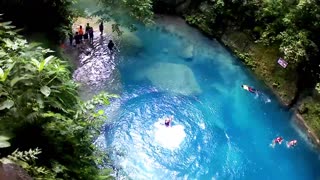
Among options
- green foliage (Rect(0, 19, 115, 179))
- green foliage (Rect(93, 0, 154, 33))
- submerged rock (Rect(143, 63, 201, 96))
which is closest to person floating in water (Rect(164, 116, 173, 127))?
submerged rock (Rect(143, 63, 201, 96))

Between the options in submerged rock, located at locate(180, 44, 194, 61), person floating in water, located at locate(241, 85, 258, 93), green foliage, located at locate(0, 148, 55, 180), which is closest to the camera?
green foliage, located at locate(0, 148, 55, 180)

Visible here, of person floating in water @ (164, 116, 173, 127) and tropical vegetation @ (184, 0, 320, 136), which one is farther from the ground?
tropical vegetation @ (184, 0, 320, 136)

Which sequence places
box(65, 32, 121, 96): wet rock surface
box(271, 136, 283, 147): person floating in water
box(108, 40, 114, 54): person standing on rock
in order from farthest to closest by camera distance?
box(108, 40, 114, 54): person standing on rock < box(65, 32, 121, 96): wet rock surface < box(271, 136, 283, 147): person floating in water

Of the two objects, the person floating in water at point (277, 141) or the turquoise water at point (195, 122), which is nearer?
the turquoise water at point (195, 122)

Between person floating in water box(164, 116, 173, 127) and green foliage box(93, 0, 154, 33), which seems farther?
green foliage box(93, 0, 154, 33)

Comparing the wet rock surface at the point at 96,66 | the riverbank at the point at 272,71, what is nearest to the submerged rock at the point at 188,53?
the riverbank at the point at 272,71

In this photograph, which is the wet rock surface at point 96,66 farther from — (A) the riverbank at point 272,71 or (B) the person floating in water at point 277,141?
(B) the person floating in water at point 277,141

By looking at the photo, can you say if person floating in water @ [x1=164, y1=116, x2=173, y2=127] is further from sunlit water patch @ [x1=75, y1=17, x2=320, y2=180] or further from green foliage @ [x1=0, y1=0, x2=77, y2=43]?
green foliage @ [x1=0, y1=0, x2=77, y2=43]

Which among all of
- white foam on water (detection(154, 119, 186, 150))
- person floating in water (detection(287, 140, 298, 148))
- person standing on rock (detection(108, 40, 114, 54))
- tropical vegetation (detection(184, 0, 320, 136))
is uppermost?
tropical vegetation (detection(184, 0, 320, 136))
